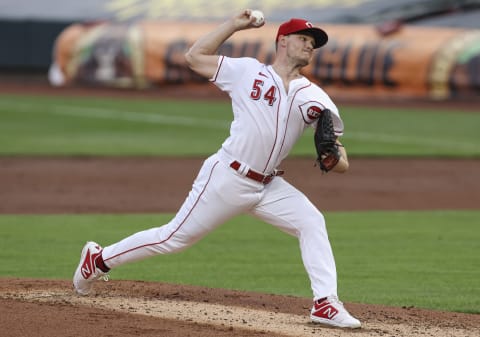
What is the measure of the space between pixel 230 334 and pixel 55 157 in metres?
10.6

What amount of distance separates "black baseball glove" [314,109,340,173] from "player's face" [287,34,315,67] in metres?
0.37

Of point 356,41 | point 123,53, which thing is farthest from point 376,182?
point 123,53

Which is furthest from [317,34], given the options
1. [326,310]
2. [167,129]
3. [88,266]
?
[167,129]

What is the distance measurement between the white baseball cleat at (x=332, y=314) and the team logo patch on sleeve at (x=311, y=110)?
107 centimetres

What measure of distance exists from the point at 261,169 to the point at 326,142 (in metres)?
0.43

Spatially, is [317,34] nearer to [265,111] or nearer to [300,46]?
[300,46]

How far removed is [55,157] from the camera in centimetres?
1608

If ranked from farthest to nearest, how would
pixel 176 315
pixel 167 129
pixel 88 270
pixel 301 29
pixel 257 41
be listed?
pixel 257 41, pixel 167 129, pixel 88 270, pixel 176 315, pixel 301 29

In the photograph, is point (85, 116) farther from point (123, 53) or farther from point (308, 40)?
point (308, 40)

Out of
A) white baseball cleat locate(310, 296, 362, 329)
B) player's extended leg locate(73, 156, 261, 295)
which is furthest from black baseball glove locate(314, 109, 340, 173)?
white baseball cleat locate(310, 296, 362, 329)

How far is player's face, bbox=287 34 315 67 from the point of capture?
639cm

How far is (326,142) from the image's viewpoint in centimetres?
624

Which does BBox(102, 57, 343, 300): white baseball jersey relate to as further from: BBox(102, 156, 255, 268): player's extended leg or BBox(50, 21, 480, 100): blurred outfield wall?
BBox(50, 21, 480, 100): blurred outfield wall

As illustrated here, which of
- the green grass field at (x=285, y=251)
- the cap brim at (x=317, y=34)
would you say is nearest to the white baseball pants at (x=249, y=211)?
the cap brim at (x=317, y=34)
